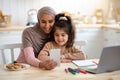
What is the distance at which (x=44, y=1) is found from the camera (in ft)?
12.5

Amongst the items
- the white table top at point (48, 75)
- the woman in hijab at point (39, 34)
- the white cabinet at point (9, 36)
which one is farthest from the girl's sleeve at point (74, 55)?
the white cabinet at point (9, 36)

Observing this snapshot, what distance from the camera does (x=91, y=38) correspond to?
3711 mm

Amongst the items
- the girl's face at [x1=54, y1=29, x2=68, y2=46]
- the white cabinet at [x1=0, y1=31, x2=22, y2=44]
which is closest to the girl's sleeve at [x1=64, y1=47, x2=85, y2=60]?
the girl's face at [x1=54, y1=29, x2=68, y2=46]

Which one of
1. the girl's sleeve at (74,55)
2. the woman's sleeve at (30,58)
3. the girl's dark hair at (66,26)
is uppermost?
the girl's dark hair at (66,26)

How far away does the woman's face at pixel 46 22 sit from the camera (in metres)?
2.03

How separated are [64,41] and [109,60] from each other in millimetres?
576

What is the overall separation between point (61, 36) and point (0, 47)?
1.85ft

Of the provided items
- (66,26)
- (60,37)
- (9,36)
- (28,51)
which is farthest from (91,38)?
(28,51)

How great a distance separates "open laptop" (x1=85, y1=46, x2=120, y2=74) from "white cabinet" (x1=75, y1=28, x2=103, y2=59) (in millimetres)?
2025

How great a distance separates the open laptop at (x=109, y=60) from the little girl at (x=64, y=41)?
1.24 feet

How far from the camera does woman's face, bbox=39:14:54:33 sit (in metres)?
2.03

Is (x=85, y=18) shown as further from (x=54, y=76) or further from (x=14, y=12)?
(x=54, y=76)

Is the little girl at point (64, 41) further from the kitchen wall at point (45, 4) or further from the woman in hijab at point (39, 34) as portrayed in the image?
the kitchen wall at point (45, 4)

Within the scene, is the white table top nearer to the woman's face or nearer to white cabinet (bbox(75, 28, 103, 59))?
the woman's face
